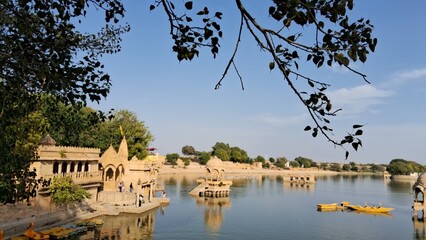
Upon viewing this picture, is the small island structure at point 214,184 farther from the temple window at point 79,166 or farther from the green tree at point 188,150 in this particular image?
the green tree at point 188,150

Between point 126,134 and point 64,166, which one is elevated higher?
point 126,134

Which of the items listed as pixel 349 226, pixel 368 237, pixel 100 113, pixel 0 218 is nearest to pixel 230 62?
pixel 100 113

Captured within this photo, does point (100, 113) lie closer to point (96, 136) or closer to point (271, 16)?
point (271, 16)

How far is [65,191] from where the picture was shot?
976 inches

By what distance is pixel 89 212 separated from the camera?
27422 millimetres

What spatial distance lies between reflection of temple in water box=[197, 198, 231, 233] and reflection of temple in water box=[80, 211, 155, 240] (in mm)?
4649

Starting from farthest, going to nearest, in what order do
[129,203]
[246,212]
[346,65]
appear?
[246,212], [129,203], [346,65]

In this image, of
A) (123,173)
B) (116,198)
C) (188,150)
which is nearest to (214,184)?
(123,173)

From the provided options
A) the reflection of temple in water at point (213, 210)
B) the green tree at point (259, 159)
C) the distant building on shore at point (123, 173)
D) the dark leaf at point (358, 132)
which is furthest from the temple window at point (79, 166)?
the green tree at point (259, 159)

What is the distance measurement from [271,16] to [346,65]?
931 mm

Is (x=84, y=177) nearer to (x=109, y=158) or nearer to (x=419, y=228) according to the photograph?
(x=109, y=158)

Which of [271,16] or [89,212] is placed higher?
[271,16]

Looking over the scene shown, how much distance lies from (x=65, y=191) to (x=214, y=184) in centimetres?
2773

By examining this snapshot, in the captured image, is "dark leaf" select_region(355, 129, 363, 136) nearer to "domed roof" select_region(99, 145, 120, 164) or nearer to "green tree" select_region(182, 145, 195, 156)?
"domed roof" select_region(99, 145, 120, 164)
